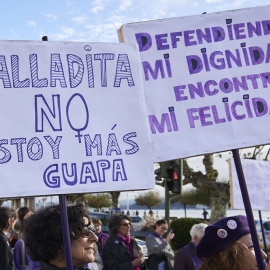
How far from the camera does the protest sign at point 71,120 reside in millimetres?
2742

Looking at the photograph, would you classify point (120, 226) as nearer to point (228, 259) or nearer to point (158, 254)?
point (158, 254)

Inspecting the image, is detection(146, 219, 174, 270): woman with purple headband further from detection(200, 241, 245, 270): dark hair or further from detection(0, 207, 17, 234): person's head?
detection(200, 241, 245, 270): dark hair

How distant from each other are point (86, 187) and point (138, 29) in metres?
1.05

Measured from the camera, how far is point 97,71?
9.74 feet

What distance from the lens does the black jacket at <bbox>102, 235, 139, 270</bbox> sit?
20.3 ft

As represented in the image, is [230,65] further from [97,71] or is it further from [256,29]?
[97,71]

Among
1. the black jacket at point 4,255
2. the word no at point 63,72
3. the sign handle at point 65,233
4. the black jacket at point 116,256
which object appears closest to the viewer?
the sign handle at point 65,233

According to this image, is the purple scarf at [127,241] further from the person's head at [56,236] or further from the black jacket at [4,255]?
the person's head at [56,236]

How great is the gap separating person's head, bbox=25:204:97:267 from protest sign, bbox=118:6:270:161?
1.97 feet

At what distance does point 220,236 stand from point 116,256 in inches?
147

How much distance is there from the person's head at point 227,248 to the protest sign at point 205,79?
1.70 ft

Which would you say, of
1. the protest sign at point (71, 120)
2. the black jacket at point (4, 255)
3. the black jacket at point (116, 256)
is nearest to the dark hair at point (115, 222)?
the black jacket at point (116, 256)

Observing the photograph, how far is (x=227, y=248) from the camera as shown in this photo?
107 inches

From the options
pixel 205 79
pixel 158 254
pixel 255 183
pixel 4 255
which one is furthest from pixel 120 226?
pixel 205 79
